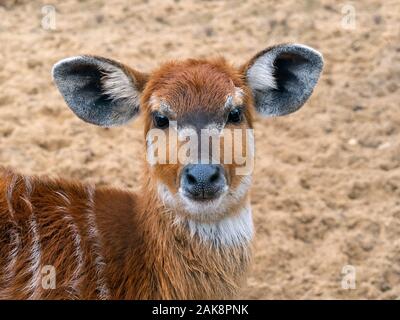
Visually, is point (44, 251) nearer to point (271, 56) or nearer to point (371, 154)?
point (271, 56)

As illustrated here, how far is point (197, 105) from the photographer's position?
18.5ft

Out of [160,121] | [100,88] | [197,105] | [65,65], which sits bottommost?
[160,121]

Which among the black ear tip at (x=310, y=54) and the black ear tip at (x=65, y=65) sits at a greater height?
the black ear tip at (x=310, y=54)

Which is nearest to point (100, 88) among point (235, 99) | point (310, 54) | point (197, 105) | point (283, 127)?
point (197, 105)

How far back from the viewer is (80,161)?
27.1ft

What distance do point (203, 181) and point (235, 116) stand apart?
2.23ft

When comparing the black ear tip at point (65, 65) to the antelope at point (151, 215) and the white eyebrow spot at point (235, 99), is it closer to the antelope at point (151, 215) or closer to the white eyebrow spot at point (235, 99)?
the antelope at point (151, 215)

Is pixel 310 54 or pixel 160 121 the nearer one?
pixel 160 121

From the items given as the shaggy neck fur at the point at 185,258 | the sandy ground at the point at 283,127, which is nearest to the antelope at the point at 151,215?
the shaggy neck fur at the point at 185,258

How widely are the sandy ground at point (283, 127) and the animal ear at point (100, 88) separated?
1.99m

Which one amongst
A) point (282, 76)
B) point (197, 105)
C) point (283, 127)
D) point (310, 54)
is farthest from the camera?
point (283, 127)

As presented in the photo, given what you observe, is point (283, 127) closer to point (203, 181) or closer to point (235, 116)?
point (235, 116)

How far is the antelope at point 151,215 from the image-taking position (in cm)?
550

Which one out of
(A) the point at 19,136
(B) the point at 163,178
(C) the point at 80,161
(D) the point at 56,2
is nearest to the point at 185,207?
(B) the point at 163,178
